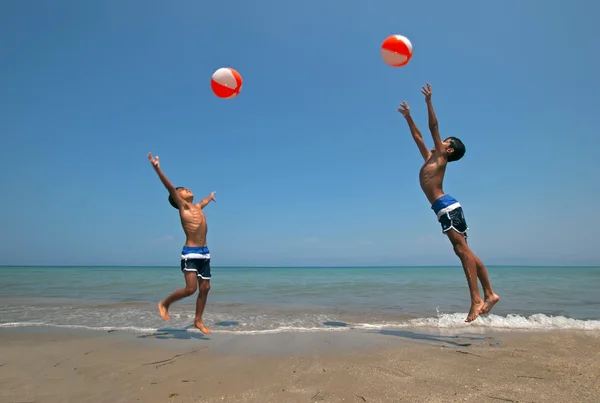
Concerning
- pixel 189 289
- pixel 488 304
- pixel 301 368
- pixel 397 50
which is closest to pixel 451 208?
pixel 488 304

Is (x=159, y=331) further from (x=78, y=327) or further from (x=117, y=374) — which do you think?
(x=117, y=374)

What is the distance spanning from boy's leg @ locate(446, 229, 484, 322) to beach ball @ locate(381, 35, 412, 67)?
273cm

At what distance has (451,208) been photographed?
5074 millimetres

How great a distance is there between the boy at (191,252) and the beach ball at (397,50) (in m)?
3.93

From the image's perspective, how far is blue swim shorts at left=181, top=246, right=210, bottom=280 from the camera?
548 cm

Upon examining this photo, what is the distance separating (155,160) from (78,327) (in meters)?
2.80

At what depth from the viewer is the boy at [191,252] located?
5375 millimetres

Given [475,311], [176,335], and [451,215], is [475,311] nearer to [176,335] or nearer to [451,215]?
[451,215]

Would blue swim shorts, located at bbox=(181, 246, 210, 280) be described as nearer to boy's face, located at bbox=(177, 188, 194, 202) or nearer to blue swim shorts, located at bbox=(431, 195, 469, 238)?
boy's face, located at bbox=(177, 188, 194, 202)

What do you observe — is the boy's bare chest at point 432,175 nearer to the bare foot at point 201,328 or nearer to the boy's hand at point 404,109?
the boy's hand at point 404,109

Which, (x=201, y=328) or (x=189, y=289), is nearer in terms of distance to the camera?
(x=201, y=328)

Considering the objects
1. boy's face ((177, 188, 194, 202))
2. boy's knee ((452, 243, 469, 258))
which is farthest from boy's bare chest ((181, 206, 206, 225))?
boy's knee ((452, 243, 469, 258))

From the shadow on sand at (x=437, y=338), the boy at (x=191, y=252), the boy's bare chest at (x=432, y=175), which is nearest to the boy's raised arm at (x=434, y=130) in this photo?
the boy's bare chest at (x=432, y=175)

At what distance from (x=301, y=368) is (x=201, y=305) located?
2.55 metres
